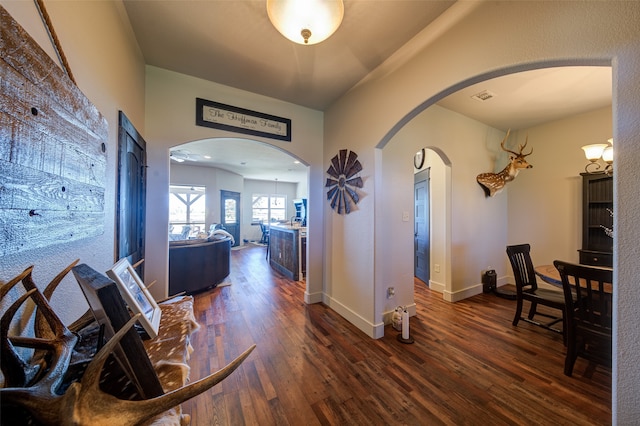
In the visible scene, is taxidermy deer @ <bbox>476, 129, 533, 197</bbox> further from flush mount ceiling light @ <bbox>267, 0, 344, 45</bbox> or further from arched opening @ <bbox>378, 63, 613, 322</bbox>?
flush mount ceiling light @ <bbox>267, 0, 344, 45</bbox>

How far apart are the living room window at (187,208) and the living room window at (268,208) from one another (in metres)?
2.16

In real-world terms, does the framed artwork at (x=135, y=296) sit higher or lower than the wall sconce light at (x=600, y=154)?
lower

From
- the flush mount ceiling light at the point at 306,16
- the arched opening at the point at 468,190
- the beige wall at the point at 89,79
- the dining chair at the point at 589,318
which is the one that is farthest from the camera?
the arched opening at the point at 468,190

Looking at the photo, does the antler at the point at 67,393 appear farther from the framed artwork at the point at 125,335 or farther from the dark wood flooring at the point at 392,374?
the dark wood flooring at the point at 392,374

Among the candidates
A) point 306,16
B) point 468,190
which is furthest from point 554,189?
point 306,16

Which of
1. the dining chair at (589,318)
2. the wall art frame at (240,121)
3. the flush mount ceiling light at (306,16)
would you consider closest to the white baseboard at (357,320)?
the dining chair at (589,318)

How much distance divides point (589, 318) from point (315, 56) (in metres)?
3.06

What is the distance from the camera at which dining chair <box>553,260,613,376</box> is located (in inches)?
59.2

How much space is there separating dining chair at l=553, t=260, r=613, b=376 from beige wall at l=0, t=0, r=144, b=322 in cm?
291

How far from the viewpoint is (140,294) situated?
1.05 metres

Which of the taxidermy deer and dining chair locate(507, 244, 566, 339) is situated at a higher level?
the taxidermy deer

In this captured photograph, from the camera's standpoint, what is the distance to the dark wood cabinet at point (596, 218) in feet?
8.99

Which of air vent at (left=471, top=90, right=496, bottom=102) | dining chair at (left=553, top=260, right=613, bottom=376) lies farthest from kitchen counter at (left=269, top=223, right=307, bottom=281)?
dining chair at (left=553, top=260, right=613, bottom=376)

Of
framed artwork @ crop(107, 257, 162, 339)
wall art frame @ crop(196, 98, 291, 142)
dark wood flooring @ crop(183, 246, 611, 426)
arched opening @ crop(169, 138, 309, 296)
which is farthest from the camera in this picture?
arched opening @ crop(169, 138, 309, 296)
